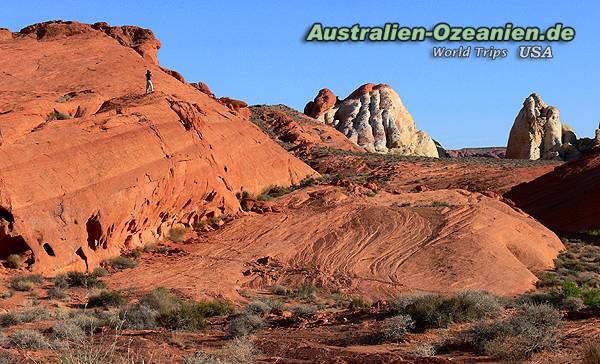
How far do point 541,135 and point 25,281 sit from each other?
63.8m

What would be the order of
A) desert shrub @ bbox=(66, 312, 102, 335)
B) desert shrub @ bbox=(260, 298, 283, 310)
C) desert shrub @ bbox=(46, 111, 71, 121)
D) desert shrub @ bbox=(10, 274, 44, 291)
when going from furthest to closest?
desert shrub @ bbox=(46, 111, 71, 121), desert shrub @ bbox=(10, 274, 44, 291), desert shrub @ bbox=(260, 298, 283, 310), desert shrub @ bbox=(66, 312, 102, 335)

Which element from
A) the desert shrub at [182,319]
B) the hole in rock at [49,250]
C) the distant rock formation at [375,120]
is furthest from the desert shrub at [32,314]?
the distant rock formation at [375,120]

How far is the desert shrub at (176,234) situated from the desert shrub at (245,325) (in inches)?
436

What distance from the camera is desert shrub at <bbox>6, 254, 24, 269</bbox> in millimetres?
19203

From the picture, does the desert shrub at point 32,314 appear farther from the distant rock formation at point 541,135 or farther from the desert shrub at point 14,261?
the distant rock formation at point 541,135

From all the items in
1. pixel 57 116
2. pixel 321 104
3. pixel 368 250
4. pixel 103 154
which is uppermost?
pixel 321 104

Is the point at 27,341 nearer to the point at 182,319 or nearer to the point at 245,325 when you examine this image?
the point at 182,319

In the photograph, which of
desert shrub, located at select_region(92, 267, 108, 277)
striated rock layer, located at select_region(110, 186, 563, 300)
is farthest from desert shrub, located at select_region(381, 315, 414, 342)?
desert shrub, located at select_region(92, 267, 108, 277)

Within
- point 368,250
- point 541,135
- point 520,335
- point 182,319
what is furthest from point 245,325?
point 541,135

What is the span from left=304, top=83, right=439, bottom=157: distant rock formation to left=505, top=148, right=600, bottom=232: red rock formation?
101ft

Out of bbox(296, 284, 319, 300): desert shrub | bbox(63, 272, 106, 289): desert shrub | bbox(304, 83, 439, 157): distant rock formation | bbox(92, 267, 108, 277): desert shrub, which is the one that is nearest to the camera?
bbox(63, 272, 106, 289): desert shrub

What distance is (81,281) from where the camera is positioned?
754 inches

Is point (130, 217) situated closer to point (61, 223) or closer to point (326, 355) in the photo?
point (61, 223)

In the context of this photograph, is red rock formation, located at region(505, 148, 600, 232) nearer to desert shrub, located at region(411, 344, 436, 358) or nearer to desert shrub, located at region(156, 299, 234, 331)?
desert shrub, located at region(156, 299, 234, 331)
